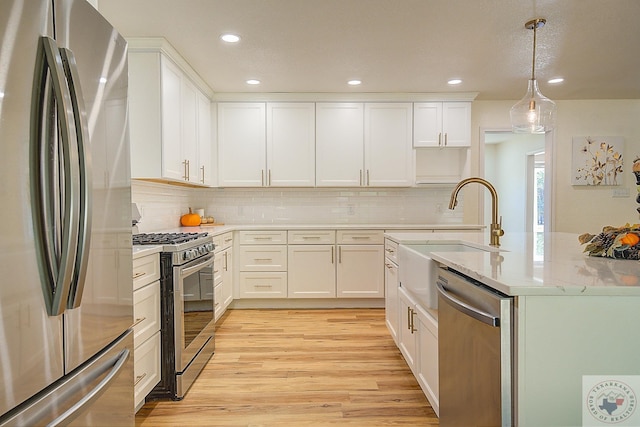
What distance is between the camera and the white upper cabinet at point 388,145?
4.50 meters

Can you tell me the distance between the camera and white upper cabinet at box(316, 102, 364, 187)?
14.8ft

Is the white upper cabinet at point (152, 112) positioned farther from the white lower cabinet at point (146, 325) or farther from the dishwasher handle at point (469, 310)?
the dishwasher handle at point (469, 310)

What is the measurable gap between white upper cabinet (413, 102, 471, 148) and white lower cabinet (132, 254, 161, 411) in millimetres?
3337

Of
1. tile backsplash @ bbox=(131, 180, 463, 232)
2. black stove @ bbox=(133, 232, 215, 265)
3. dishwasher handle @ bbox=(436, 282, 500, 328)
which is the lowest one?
dishwasher handle @ bbox=(436, 282, 500, 328)

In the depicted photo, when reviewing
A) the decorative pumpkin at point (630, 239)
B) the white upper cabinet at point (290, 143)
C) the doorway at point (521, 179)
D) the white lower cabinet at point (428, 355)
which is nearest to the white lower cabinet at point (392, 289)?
the white lower cabinet at point (428, 355)

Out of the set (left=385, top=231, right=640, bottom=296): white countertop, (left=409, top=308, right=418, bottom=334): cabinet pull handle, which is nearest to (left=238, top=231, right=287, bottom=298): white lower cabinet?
(left=409, top=308, right=418, bottom=334): cabinet pull handle

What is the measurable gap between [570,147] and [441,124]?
179 centimetres

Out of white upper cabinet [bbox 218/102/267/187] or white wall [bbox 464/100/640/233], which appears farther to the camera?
white wall [bbox 464/100/640/233]

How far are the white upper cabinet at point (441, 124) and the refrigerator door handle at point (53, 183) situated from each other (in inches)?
157

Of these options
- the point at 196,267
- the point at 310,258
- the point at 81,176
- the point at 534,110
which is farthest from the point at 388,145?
the point at 81,176

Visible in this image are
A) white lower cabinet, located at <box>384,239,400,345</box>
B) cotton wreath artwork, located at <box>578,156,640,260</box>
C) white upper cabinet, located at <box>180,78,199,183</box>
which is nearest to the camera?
cotton wreath artwork, located at <box>578,156,640,260</box>

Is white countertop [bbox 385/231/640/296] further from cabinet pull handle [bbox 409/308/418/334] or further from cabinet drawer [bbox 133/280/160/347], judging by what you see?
cabinet drawer [bbox 133/280/160/347]

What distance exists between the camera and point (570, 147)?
191 inches

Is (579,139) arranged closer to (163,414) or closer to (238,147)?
(238,147)
